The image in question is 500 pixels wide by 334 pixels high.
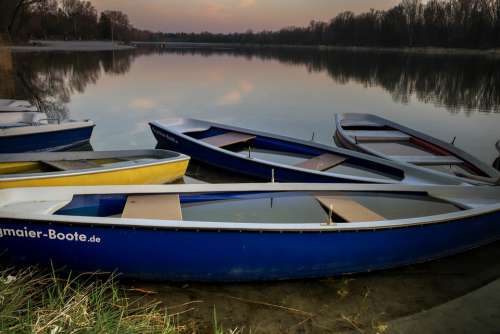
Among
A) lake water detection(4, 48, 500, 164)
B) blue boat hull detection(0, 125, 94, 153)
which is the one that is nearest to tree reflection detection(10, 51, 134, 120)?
lake water detection(4, 48, 500, 164)

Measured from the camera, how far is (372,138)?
1064 centimetres

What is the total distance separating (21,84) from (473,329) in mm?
24898

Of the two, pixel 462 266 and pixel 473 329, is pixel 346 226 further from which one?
pixel 462 266

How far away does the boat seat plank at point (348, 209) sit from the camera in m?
5.10

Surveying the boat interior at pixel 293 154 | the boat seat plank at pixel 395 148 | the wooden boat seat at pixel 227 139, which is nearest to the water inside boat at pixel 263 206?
the boat interior at pixel 293 154

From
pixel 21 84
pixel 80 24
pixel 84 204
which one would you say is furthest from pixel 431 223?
pixel 80 24

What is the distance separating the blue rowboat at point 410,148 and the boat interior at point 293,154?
0.58 meters

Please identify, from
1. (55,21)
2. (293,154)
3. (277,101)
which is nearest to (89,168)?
(293,154)

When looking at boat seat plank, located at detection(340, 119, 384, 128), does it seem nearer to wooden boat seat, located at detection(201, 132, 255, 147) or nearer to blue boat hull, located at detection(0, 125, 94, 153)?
wooden boat seat, located at detection(201, 132, 255, 147)

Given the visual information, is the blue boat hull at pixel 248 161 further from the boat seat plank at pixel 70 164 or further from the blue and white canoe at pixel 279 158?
the boat seat plank at pixel 70 164

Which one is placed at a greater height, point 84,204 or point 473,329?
point 84,204

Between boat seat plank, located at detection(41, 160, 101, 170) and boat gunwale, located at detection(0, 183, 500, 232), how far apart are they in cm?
216

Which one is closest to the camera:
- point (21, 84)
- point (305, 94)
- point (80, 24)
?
point (21, 84)

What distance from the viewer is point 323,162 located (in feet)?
26.5
